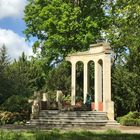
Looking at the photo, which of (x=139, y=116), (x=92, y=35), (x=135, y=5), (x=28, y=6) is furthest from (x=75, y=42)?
(x=135, y=5)

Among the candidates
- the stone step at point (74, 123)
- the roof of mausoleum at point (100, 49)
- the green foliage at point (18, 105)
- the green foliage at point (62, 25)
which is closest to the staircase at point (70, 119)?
the stone step at point (74, 123)

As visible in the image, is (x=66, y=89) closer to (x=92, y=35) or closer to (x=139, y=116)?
(x=92, y=35)

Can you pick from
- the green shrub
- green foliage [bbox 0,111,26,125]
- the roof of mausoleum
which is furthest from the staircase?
the roof of mausoleum

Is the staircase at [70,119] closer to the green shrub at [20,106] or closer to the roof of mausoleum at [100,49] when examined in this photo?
the green shrub at [20,106]

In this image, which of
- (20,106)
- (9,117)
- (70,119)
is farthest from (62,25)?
(9,117)

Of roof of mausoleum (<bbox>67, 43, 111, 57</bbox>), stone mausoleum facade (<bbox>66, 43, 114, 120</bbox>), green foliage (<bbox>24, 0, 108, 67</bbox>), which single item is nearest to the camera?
stone mausoleum facade (<bbox>66, 43, 114, 120</bbox>)

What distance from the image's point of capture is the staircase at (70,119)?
1155 inches

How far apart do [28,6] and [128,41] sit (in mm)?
14443

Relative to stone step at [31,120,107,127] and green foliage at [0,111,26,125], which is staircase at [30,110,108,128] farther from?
green foliage at [0,111,26,125]

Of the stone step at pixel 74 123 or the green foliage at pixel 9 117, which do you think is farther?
the green foliage at pixel 9 117

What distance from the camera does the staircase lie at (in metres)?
29.3

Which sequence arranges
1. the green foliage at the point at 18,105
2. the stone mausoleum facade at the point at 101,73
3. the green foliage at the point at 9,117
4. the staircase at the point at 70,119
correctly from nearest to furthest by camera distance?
the green foliage at the point at 9,117
the staircase at the point at 70,119
the green foliage at the point at 18,105
the stone mausoleum facade at the point at 101,73

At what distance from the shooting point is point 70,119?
100.0 ft

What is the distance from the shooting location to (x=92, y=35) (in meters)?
43.7
